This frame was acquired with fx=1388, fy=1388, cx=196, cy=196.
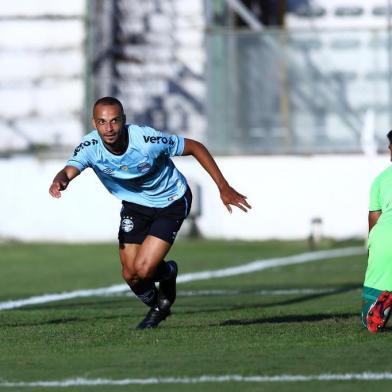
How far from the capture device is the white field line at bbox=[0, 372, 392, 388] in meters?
7.83

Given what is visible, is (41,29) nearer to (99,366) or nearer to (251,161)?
(251,161)

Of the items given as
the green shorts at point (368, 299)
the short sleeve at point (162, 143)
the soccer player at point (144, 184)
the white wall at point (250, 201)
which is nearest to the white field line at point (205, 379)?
the green shorts at point (368, 299)

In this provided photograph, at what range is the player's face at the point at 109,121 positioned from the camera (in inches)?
410

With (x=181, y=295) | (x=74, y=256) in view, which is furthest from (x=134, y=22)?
(x=181, y=295)

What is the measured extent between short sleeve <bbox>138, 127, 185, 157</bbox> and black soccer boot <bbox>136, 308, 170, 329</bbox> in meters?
1.29

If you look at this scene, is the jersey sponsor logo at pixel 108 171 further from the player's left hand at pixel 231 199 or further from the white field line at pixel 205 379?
the white field line at pixel 205 379

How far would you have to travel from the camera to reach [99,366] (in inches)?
336

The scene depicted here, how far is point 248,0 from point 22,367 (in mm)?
20994

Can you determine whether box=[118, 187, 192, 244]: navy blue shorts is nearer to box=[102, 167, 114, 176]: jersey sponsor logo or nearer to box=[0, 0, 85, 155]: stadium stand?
box=[102, 167, 114, 176]: jersey sponsor logo

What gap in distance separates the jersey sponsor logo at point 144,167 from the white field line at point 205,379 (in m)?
2.95

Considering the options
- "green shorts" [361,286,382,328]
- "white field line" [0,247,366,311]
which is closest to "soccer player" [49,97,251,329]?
"green shorts" [361,286,382,328]

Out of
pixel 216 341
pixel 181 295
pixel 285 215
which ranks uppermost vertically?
pixel 216 341

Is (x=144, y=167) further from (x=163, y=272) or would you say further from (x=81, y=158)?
(x=163, y=272)

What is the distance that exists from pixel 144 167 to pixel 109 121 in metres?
0.52
